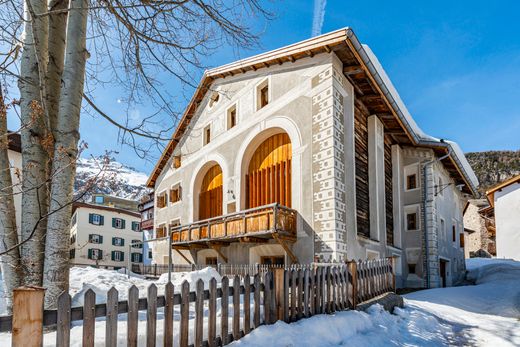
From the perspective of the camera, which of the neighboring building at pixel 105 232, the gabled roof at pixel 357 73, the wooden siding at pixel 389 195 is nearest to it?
the gabled roof at pixel 357 73

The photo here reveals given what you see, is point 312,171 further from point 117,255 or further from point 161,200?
point 117,255

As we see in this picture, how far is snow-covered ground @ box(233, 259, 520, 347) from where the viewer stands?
562 cm

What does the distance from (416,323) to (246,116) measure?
10.9m

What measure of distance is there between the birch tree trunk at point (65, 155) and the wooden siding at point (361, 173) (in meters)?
11.0

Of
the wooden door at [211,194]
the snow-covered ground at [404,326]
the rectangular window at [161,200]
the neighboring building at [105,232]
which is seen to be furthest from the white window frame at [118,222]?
the snow-covered ground at [404,326]

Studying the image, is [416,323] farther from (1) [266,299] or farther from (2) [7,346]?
(2) [7,346]

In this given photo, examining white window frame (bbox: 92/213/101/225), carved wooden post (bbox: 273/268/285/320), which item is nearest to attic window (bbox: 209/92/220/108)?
carved wooden post (bbox: 273/268/285/320)

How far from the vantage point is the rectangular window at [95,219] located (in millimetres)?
42656

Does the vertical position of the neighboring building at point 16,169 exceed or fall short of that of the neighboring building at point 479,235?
it exceeds it

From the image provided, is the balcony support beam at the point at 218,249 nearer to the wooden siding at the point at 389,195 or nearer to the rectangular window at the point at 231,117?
the rectangular window at the point at 231,117

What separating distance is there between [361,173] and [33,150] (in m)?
12.2

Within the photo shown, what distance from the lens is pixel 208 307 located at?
516 centimetres

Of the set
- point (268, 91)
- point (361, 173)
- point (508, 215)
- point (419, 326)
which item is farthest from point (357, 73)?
point (508, 215)

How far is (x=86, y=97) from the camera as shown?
573cm
